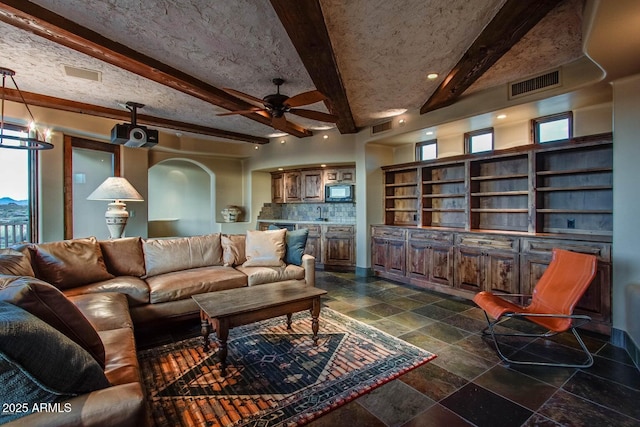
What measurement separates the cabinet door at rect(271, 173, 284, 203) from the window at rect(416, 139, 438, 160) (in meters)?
3.33

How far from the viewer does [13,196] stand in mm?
4258

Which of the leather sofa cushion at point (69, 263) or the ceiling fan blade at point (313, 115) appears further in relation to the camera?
the ceiling fan blade at point (313, 115)

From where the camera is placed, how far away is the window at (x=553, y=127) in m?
3.73

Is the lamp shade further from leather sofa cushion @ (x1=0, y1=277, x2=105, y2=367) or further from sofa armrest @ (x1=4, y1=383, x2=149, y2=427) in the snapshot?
sofa armrest @ (x1=4, y1=383, x2=149, y2=427)

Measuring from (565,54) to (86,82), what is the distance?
522cm

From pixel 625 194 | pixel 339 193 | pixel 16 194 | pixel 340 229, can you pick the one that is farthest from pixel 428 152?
pixel 16 194

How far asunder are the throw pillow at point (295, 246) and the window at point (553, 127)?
127 inches

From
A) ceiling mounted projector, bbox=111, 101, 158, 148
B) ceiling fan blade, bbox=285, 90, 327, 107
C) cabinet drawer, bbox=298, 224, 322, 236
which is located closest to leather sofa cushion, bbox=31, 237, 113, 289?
ceiling mounted projector, bbox=111, 101, 158, 148

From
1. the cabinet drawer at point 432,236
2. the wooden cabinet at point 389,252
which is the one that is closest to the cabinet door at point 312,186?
the wooden cabinet at point 389,252

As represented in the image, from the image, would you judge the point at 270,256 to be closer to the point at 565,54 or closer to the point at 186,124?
the point at 186,124

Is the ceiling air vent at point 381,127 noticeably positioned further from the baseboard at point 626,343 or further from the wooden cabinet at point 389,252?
the baseboard at point 626,343

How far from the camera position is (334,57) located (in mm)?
2854

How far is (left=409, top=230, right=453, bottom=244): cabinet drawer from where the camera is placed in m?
4.44

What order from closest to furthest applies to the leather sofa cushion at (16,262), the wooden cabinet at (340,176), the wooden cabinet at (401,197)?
the leather sofa cushion at (16,262)
the wooden cabinet at (401,197)
the wooden cabinet at (340,176)
